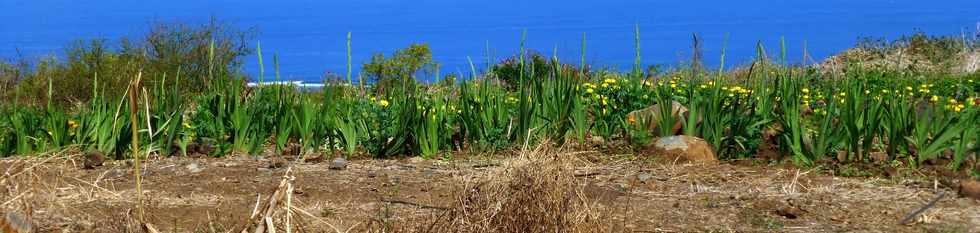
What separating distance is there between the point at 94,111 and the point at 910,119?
4339mm

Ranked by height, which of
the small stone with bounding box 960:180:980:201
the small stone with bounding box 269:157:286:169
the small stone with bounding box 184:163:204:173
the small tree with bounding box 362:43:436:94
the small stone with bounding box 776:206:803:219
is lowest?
the small stone with bounding box 776:206:803:219

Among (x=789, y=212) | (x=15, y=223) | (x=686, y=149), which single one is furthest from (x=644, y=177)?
(x=15, y=223)

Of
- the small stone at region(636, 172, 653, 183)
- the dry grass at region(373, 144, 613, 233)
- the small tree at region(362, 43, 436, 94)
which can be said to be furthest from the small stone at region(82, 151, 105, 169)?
the small tree at region(362, 43, 436, 94)

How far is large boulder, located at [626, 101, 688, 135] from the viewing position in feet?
23.1

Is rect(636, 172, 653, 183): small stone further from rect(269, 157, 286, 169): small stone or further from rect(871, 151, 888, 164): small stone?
rect(269, 157, 286, 169): small stone

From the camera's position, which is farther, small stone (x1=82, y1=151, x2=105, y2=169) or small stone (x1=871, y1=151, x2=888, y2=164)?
small stone (x1=82, y1=151, x2=105, y2=169)

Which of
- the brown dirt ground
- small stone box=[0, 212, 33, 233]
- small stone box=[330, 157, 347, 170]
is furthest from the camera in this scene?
small stone box=[330, 157, 347, 170]

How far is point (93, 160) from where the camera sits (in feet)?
21.6

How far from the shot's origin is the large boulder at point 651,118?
7.03 m

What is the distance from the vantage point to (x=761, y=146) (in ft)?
22.2

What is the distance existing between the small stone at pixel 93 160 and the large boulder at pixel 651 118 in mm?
2769

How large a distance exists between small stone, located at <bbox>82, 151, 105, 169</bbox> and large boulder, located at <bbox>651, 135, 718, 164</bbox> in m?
2.77

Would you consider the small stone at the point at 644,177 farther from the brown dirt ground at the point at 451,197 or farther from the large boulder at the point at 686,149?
the large boulder at the point at 686,149

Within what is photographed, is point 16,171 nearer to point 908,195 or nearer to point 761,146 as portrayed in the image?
point 908,195
